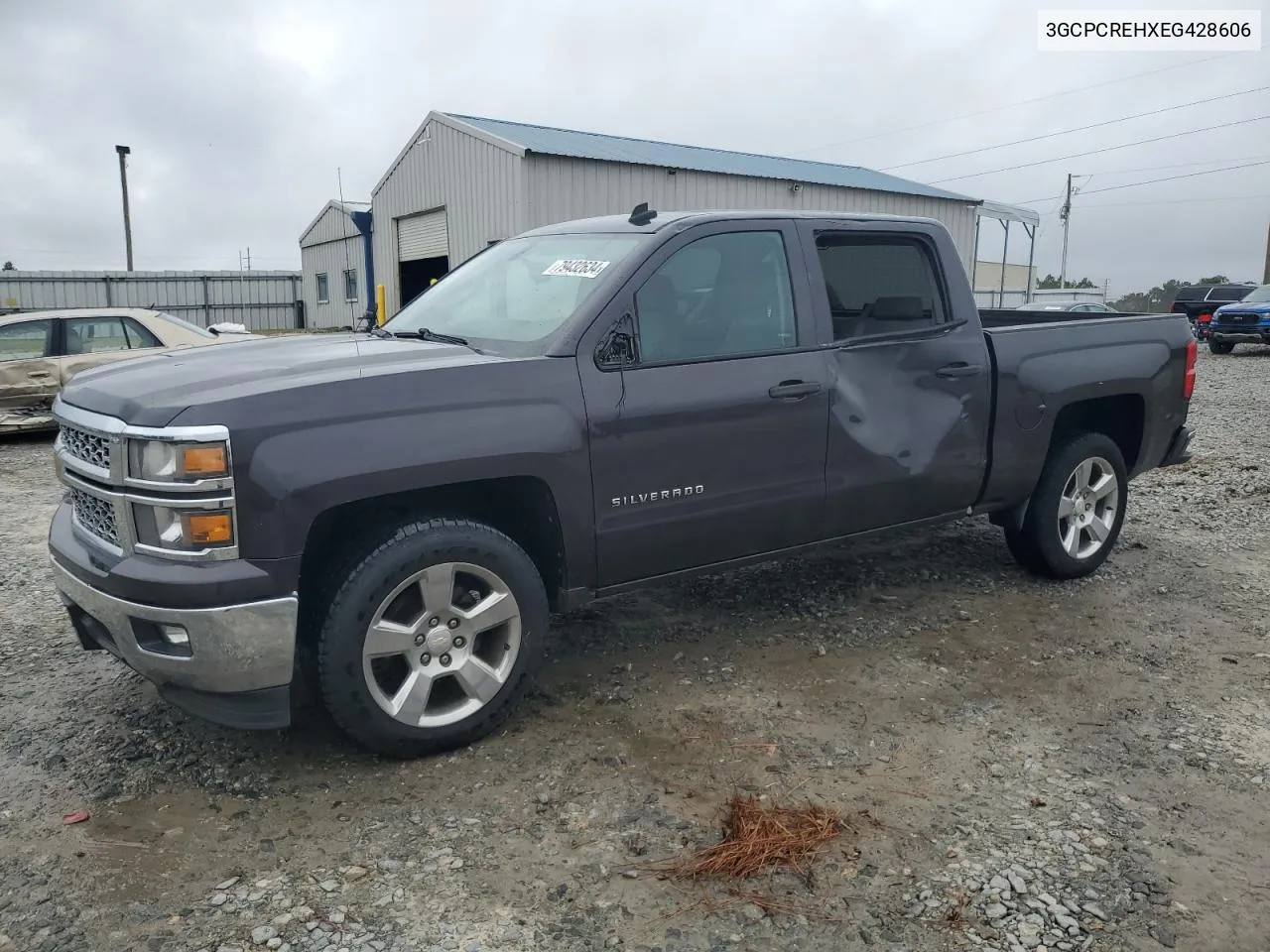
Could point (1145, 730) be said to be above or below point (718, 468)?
below

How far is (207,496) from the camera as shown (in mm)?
2936

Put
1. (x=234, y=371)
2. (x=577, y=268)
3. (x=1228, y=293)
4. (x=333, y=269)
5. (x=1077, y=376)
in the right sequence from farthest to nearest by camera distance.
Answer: (x=333, y=269) < (x=1228, y=293) < (x=1077, y=376) < (x=577, y=268) < (x=234, y=371)

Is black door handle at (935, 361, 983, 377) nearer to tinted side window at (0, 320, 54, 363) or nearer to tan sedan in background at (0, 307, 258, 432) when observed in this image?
tan sedan in background at (0, 307, 258, 432)

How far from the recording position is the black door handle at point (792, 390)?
157 inches

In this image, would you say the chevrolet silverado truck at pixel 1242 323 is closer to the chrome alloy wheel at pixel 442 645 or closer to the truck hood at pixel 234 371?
the truck hood at pixel 234 371

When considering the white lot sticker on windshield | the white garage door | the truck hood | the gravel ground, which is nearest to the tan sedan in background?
the gravel ground

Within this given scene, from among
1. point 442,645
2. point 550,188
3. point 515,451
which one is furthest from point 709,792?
point 550,188

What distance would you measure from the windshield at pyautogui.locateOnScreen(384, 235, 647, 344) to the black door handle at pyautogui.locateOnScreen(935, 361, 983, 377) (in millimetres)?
1602

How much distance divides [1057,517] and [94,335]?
9937 millimetres

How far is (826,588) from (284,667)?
122 inches

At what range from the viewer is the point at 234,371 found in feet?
11.1

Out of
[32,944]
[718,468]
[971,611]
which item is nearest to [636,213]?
[718,468]

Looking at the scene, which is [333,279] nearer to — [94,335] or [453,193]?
[453,193]

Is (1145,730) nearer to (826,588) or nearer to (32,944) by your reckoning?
(826,588)
